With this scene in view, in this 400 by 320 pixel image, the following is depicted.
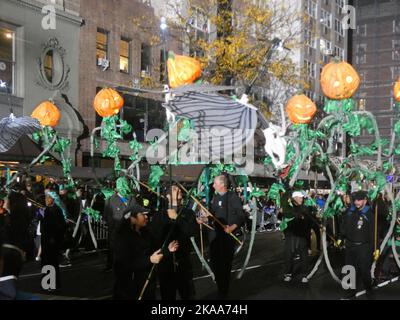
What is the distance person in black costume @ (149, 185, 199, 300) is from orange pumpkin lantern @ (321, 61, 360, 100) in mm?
3747

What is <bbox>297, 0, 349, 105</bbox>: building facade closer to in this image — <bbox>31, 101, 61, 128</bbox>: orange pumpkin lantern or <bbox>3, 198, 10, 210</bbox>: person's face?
<bbox>31, 101, 61, 128</bbox>: orange pumpkin lantern

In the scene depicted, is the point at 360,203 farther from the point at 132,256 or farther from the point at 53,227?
the point at 53,227

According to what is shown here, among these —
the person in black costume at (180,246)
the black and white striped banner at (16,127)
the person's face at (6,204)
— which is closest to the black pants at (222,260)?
the person in black costume at (180,246)

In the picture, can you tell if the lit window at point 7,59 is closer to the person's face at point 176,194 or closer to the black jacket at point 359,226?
the black jacket at point 359,226

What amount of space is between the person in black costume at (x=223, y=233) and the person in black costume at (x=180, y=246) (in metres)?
1.33

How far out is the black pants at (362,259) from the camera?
9.10 m

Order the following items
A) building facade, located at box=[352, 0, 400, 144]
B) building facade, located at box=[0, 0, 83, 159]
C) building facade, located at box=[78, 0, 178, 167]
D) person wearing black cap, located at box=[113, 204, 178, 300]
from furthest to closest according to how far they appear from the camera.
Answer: building facade, located at box=[352, 0, 400, 144], building facade, located at box=[78, 0, 178, 167], building facade, located at box=[0, 0, 83, 159], person wearing black cap, located at box=[113, 204, 178, 300]

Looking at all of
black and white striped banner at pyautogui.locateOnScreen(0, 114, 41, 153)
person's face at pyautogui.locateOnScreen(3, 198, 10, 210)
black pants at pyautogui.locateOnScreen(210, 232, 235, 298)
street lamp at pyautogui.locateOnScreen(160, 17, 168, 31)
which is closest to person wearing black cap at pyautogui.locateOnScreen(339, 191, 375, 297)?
black pants at pyautogui.locateOnScreen(210, 232, 235, 298)

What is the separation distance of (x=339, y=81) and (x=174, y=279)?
14.6 ft

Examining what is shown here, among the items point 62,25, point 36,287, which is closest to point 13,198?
point 36,287

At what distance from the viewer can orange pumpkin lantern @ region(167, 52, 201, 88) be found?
30.2 ft

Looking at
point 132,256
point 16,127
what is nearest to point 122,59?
point 16,127

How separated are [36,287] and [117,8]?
59.3 ft

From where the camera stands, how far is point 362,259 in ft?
29.8
